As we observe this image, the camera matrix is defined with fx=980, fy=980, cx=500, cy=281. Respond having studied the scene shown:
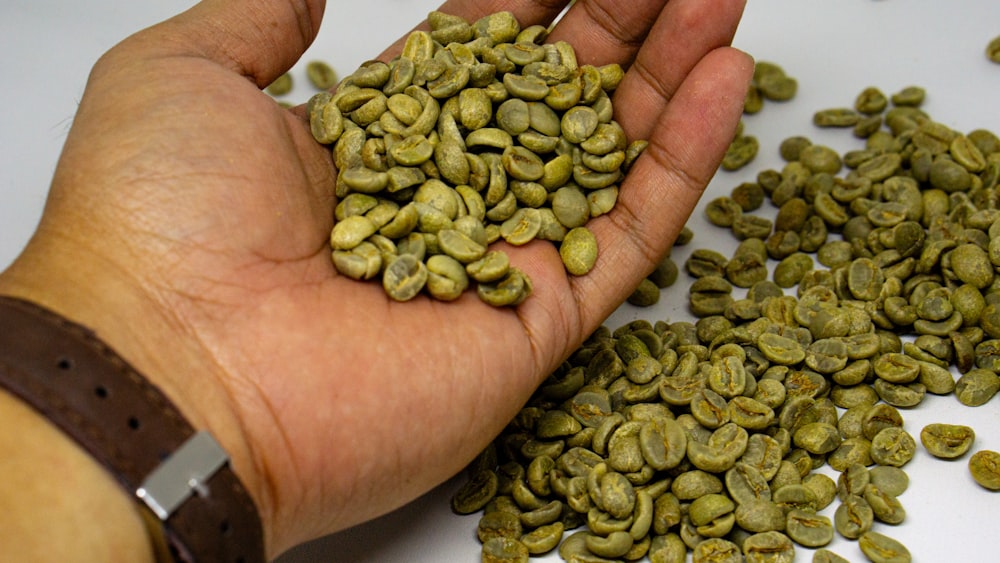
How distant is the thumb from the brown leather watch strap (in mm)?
822

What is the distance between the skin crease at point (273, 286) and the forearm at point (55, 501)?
20 cm

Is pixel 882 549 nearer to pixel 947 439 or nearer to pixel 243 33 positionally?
pixel 947 439

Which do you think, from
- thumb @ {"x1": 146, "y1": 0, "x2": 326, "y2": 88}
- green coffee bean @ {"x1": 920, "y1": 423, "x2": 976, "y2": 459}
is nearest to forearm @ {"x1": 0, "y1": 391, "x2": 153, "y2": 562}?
thumb @ {"x1": 146, "y1": 0, "x2": 326, "y2": 88}

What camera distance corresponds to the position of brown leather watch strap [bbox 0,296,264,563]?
5.02 feet

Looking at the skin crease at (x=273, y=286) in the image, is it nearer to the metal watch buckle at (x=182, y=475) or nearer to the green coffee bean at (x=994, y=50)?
the metal watch buckle at (x=182, y=475)

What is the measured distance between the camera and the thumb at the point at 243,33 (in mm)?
2211

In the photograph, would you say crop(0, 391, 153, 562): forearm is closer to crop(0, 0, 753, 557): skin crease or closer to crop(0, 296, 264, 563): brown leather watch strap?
crop(0, 296, 264, 563): brown leather watch strap

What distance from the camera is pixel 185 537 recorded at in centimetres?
156

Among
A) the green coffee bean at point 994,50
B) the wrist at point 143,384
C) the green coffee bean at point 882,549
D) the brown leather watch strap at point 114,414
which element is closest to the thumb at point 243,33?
the wrist at point 143,384

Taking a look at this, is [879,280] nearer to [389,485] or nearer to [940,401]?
[940,401]

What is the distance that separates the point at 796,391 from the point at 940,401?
38 cm

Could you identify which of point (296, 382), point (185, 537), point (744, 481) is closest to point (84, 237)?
point (296, 382)

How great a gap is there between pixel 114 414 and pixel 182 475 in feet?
0.47

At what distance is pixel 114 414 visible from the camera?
155 centimetres
